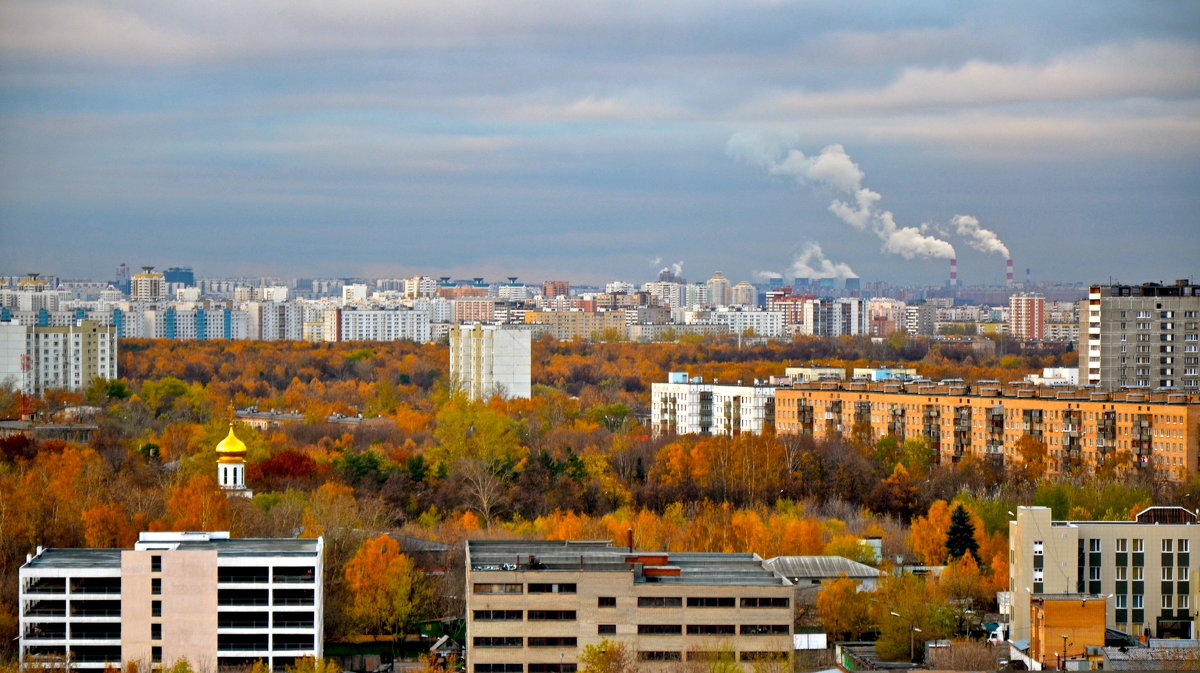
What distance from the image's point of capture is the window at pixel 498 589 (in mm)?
18047

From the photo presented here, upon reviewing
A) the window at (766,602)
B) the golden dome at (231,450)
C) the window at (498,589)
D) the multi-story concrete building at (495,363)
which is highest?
the multi-story concrete building at (495,363)

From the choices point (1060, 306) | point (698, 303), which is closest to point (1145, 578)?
point (1060, 306)

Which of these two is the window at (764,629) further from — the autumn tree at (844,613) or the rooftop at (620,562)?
the autumn tree at (844,613)

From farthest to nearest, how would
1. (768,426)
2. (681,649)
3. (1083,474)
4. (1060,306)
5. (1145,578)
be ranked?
(1060,306)
(768,426)
(1083,474)
(1145,578)
(681,649)

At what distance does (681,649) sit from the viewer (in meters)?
18.0

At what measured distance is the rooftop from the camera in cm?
1834

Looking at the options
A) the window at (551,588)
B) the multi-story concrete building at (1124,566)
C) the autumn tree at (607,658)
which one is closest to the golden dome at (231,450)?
the window at (551,588)

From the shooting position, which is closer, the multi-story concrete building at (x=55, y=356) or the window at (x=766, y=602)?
the window at (x=766, y=602)

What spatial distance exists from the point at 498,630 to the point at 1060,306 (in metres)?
76.0

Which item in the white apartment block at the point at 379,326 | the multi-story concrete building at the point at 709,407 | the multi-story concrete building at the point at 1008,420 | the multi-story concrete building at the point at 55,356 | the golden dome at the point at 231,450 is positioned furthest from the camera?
Answer: the white apartment block at the point at 379,326

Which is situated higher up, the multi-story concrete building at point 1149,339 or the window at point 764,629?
the multi-story concrete building at point 1149,339

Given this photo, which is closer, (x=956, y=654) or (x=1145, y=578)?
(x=956, y=654)

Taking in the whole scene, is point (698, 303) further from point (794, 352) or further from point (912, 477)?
point (912, 477)

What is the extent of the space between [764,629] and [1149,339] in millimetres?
22724
